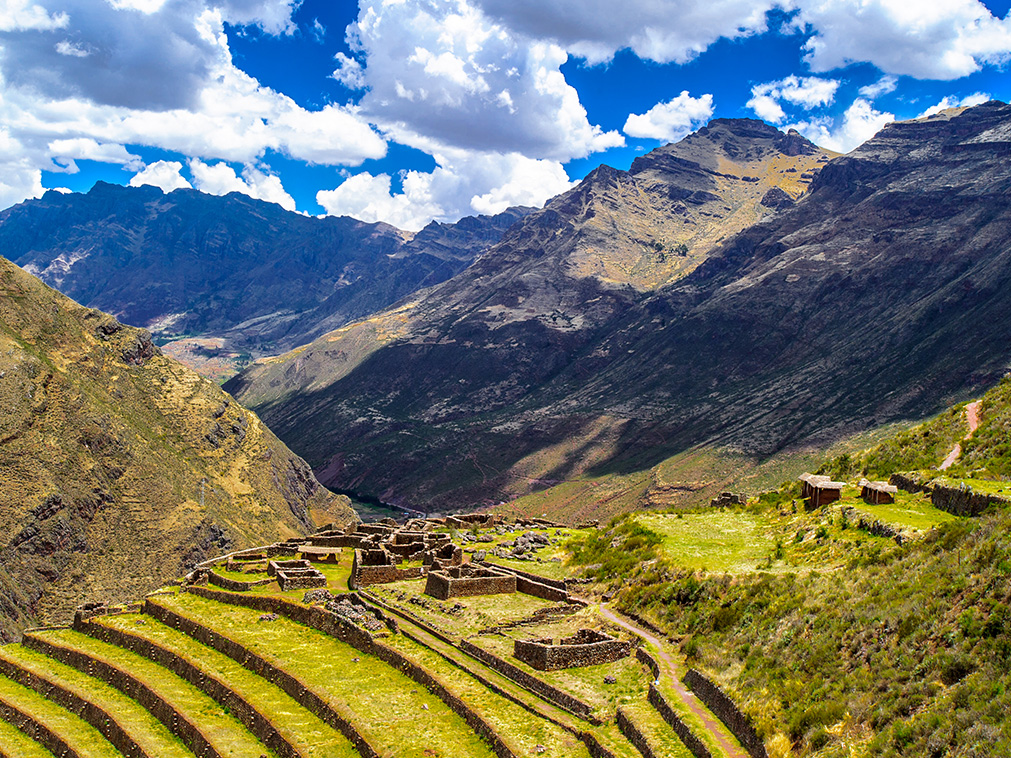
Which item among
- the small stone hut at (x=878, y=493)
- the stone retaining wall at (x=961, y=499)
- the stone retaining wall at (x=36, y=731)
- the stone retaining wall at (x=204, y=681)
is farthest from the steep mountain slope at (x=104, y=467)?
the stone retaining wall at (x=961, y=499)

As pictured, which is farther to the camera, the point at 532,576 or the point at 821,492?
the point at 532,576

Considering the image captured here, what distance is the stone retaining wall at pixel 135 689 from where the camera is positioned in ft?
101

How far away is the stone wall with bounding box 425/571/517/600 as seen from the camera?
41.7m

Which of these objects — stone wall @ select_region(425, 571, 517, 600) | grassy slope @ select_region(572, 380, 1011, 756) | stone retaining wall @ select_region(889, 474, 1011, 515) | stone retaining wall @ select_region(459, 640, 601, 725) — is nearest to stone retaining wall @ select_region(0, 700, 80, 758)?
stone retaining wall @ select_region(459, 640, 601, 725)

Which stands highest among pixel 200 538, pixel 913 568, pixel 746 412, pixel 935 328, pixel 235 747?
pixel 935 328

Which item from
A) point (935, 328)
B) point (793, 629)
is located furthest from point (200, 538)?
point (935, 328)

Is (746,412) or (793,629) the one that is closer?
(793,629)

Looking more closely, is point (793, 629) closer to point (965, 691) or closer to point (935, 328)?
point (965, 691)

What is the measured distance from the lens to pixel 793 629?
24922 millimetres

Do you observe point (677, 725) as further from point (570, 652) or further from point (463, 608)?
point (463, 608)

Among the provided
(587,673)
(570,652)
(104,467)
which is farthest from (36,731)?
(104,467)

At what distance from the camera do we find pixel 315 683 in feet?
106

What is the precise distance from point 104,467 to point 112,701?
61880mm

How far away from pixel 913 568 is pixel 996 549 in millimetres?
3247
